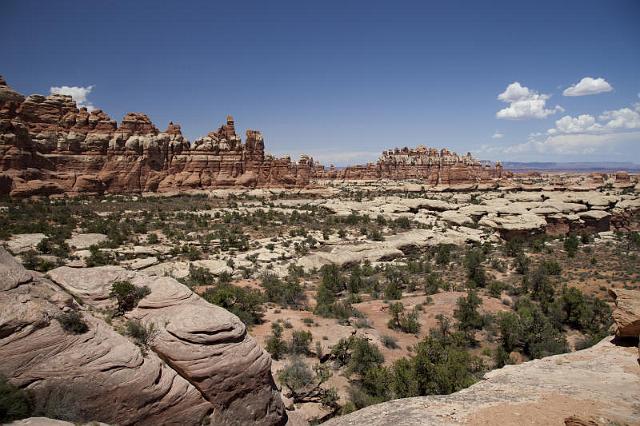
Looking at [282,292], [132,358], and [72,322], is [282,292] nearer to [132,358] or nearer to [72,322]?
[132,358]

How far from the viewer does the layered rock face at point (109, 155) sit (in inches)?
1570

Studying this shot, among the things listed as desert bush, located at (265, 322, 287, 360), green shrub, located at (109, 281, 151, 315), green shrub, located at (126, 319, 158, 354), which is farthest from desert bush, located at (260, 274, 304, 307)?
green shrub, located at (126, 319, 158, 354)

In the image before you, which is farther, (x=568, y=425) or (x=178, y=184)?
(x=178, y=184)

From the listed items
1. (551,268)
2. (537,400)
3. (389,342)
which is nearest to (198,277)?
(389,342)

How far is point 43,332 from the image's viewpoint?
6.16 metres

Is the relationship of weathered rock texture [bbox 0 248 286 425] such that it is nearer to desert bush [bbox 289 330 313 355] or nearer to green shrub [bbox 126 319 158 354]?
green shrub [bbox 126 319 158 354]

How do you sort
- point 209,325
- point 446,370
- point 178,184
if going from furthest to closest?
point 178,184 < point 446,370 < point 209,325

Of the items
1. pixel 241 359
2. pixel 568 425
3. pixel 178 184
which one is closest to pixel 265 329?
pixel 241 359

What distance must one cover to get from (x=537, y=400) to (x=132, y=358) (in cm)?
831

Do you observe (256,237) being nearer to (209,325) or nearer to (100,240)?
(100,240)

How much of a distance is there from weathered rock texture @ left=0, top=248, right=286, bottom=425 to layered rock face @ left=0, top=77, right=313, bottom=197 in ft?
A: 133

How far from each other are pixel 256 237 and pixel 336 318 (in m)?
15.4

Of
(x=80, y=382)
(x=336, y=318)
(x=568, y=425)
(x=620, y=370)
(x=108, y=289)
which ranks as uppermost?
(x=108, y=289)

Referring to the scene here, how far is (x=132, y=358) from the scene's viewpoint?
6.72m
